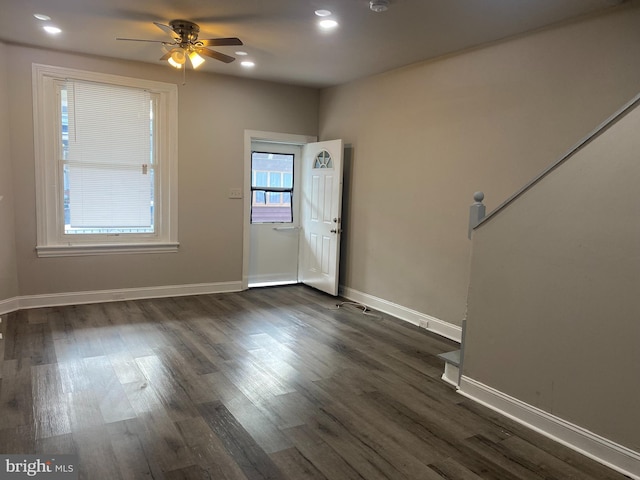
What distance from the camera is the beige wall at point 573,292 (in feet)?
7.39

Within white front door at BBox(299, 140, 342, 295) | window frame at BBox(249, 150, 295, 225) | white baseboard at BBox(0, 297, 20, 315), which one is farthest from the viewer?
window frame at BBox(249, 150, 295, 225)

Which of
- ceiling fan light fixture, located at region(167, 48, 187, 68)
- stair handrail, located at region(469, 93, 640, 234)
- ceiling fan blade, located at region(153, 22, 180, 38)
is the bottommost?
stair handrail, located at region(469, 93, 640, 234)

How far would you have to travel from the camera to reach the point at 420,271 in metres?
4.62

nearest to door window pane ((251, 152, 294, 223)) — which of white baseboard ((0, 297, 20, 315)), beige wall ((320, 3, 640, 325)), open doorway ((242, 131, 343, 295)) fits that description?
open doorway ((242, 131, 343, 295))

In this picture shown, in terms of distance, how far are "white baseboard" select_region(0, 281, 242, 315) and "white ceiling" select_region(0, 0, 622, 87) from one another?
2615mm

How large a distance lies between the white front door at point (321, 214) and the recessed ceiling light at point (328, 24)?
1907 mm

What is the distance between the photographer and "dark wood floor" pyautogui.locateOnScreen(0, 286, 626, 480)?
2.28 metres

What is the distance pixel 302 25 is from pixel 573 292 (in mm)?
2809

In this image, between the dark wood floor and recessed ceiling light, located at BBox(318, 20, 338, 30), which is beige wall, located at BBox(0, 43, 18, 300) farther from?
recessed ceiling light, located at BBox(318, 20, 338, 30)

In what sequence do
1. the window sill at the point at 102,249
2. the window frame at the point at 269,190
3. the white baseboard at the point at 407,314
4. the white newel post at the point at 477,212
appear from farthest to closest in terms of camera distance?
the window frame at the point at 269,190
the window sill at the point at 102,249
the white baseboard at the point at 407,314
the white newel post at the point at 477,212

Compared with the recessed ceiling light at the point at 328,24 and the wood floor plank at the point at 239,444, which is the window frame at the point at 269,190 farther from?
the wood floor plank at the point at 239,444

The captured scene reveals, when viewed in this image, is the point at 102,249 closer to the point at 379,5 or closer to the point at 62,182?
the point at 62,182

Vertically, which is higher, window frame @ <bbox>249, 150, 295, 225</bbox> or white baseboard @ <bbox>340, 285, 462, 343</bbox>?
window frame @ <bbox>249, 150, 295, 225</bbox>

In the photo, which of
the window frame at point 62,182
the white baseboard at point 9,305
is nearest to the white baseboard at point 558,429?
the window frame at point 62,182
